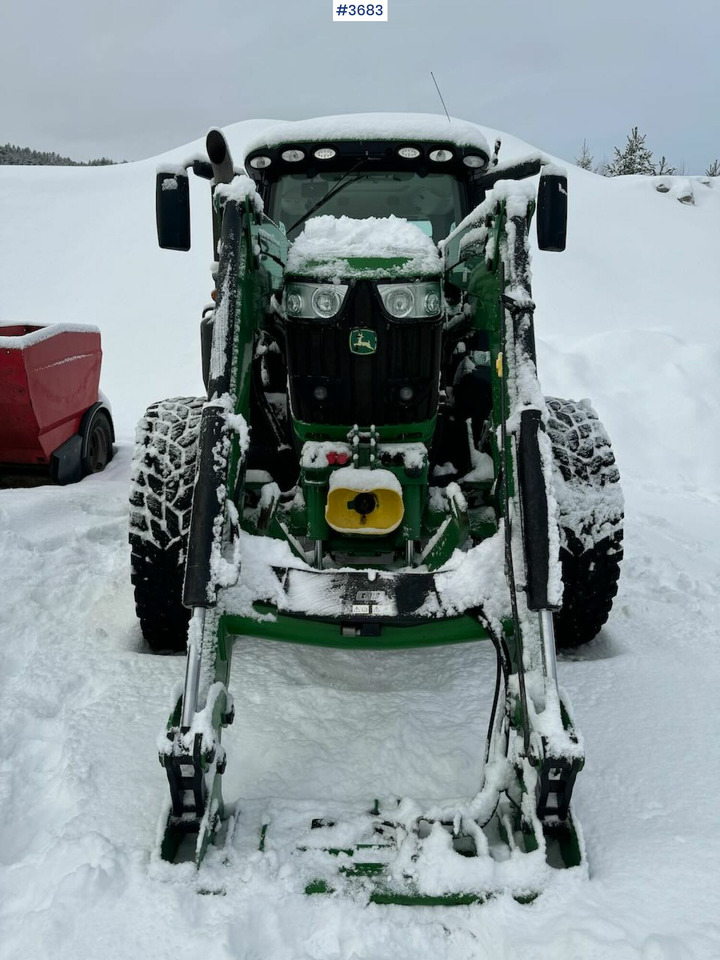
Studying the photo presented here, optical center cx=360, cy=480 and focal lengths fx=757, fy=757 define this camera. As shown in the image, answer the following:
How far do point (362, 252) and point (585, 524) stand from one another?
137 centimetres

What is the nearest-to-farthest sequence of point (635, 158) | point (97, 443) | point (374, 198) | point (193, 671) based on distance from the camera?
point (193, 671), point (374, 198), point (97, 443), point (635, 158)

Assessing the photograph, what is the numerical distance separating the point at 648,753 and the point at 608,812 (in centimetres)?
35

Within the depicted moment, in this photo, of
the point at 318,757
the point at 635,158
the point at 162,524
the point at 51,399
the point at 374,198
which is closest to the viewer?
the point at 318,757

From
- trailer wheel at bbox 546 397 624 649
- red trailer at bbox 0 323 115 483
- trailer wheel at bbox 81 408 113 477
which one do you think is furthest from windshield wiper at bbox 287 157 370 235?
trailer wheel at bbox 81 408 113 477

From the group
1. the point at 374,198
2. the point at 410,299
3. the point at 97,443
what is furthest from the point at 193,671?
the point at 97,443

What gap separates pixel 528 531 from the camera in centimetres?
214

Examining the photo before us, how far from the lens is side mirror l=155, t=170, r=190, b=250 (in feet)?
9.00

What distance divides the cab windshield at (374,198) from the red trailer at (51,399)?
95.2 inches

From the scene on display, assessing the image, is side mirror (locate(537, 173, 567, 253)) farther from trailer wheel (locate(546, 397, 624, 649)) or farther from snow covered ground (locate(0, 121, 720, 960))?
snow covered ground (locate(0, 121, 720, 960))

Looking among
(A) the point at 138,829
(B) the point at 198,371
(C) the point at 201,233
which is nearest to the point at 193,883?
(A) the point at 138,829

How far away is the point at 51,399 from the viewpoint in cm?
545

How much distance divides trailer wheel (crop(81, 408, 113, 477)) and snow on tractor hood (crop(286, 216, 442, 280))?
3.64 m

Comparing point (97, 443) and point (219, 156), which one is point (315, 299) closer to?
point (219, 156)

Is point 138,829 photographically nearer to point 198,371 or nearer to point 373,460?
point 373,460
